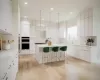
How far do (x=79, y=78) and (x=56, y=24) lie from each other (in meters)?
7.13

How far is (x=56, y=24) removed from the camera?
9.64 meters

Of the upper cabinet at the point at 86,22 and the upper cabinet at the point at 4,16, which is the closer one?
the upper cabinet at the point at 4,16

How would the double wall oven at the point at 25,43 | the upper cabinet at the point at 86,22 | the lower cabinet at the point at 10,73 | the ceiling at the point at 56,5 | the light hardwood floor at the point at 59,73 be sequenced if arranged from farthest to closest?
the double wall oven at the point at 25,43 → the upper cabinet at the point at 86,22 → the ceiling at the point at 56,5 → the light hardwood floor at the point at 59,73 → the lower cabinet at the point at 10,73

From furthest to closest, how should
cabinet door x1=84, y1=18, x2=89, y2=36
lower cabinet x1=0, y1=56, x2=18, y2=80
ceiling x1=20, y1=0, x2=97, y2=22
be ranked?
1. cabinet door x1=84, y1=18, x2=89, y2=36
2. ceiling x1=20, y1=0, x2=97, y2=22
3. lower cabinet x1=0, y1=56, x2=18, y2=80

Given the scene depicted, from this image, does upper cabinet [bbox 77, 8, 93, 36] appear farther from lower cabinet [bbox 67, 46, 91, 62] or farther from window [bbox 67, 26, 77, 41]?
window [bbox 67, 26, 77, 41]

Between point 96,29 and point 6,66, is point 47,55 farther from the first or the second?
point 6,66

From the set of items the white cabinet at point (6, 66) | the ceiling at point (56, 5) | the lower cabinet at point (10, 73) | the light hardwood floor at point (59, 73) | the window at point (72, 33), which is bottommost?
the light hardwood floor at point (59, 73)

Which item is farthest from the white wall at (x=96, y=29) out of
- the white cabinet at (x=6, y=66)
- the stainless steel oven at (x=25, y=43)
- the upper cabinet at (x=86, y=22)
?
the stainless steel oven at (x=25, y=43)

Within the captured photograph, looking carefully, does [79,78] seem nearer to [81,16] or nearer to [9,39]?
[9,39]

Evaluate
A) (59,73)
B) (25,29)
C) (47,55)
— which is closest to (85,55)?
(47,55)

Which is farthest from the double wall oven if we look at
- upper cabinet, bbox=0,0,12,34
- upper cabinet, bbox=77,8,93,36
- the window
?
upper cabinet, bbox=0,0,12,34

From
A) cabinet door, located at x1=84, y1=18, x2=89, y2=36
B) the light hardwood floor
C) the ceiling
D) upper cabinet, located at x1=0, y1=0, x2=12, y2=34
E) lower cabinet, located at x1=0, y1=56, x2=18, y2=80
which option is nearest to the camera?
lower cabinet, located at x1=0, y1=56, x2=18, y2=80

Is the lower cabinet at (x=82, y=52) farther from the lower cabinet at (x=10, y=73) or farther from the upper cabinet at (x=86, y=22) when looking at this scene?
the lower cabinet at (x=10, y=73)

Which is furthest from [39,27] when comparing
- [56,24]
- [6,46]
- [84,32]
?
[6,46]
